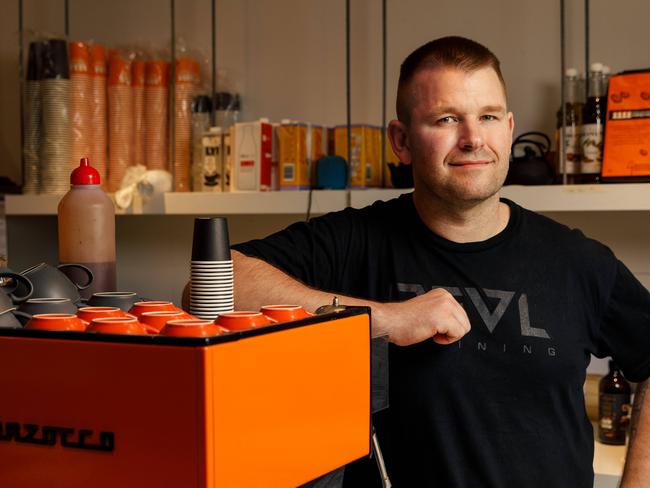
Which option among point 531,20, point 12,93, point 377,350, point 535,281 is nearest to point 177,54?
point 12,93

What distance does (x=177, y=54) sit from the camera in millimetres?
2848

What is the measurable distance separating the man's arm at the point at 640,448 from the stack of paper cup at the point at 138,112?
1748 millimetres

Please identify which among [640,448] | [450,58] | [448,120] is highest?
[450,58]

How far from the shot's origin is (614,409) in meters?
2.22

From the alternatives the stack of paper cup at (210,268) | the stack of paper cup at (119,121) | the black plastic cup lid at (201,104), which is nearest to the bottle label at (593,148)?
the black plastic cup lid at (201,104)

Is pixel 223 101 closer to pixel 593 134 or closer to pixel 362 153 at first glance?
pixel 362 153

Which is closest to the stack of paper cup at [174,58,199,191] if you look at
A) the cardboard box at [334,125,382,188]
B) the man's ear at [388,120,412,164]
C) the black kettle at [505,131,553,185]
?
the cardboard box at [334,125,382,188]

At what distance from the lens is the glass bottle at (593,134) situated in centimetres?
221

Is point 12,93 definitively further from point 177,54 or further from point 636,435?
point 636,435

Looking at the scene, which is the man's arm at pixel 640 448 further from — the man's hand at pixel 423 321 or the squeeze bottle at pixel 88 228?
the squeeze bottle at pixel 88 228

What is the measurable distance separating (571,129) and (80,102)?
145cm

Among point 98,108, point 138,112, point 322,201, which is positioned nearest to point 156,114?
point 138,112

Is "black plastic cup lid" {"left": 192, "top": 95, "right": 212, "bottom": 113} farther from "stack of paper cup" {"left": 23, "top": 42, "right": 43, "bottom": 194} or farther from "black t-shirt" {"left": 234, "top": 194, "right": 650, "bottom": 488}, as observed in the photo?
"black t-shirt" {"left": 234, "top": 194, "right": 650, "bottom": 488}

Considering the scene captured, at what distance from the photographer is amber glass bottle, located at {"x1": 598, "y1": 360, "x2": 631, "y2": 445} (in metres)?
2.22
